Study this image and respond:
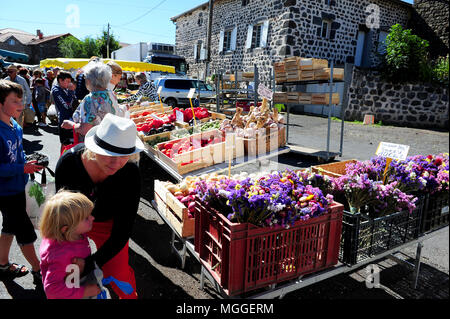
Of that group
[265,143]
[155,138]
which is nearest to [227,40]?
[155,138]

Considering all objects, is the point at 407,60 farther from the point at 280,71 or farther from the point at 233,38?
the point at 233,38

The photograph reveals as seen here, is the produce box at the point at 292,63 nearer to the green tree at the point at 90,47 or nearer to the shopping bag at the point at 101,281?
the shopping bag at the point at 101,281

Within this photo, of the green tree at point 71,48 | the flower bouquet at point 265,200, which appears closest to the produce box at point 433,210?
the flower bouquet at point 265,200

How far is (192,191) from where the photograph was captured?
3328 mm

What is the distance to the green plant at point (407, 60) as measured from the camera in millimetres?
12900

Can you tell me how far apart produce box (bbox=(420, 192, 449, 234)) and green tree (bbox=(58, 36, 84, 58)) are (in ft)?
172

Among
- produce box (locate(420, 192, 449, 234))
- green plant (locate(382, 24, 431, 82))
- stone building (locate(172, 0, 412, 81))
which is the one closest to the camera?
produce box (locate(420, 192, 449, 234))

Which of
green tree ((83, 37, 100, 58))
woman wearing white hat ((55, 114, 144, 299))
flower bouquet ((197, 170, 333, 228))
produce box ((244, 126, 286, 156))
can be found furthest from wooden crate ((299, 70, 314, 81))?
green tree ((83, 37, 100, 58))

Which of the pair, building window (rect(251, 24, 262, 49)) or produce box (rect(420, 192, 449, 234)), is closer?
produce box (rect(420, 192, 449, 234))

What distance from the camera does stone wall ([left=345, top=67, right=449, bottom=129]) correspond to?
41.3ft

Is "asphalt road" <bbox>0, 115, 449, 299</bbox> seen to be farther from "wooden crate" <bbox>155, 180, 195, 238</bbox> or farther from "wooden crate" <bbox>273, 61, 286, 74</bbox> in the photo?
"wooden crate" <bbox>273, 61, 286, 74</bbox>

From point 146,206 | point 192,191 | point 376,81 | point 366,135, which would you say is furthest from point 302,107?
point 192,191

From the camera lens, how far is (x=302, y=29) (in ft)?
50.2
